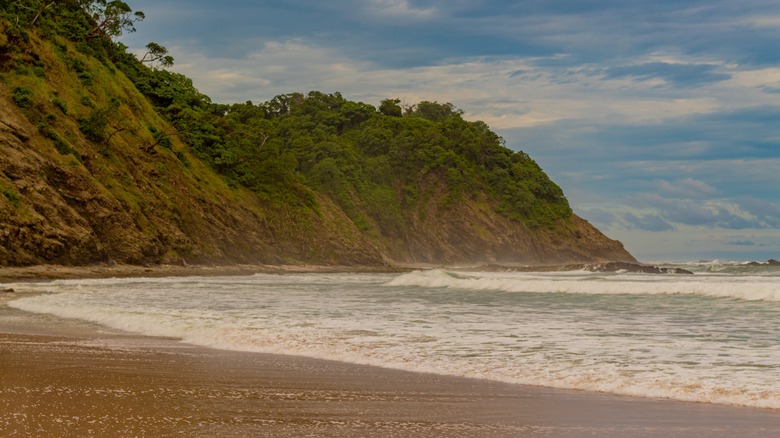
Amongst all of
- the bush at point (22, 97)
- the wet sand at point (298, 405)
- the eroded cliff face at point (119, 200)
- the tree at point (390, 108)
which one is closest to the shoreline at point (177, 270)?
the eroded cliff face at point (119, 200)

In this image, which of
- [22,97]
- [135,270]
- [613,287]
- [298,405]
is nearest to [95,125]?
[22,97]

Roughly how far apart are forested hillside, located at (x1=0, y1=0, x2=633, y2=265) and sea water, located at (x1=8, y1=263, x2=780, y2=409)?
57.2 feet

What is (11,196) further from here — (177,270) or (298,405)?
(298,405)

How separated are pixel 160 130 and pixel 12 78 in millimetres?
14471

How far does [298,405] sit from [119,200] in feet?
134

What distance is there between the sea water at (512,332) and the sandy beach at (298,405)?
84 cm

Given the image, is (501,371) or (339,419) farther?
(501,371)

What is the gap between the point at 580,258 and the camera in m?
105

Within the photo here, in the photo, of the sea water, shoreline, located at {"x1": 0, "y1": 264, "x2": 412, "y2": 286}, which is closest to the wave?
the sea water

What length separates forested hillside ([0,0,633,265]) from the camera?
41375 mm

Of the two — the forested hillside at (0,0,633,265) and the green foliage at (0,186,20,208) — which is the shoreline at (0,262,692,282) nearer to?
the forested hillside at (0,0,633,265)

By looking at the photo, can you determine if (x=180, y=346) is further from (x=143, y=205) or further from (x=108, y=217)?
(x=143, y=205)

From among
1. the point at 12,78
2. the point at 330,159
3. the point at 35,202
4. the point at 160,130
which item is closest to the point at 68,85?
the point at 12,78

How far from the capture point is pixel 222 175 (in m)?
65.6
